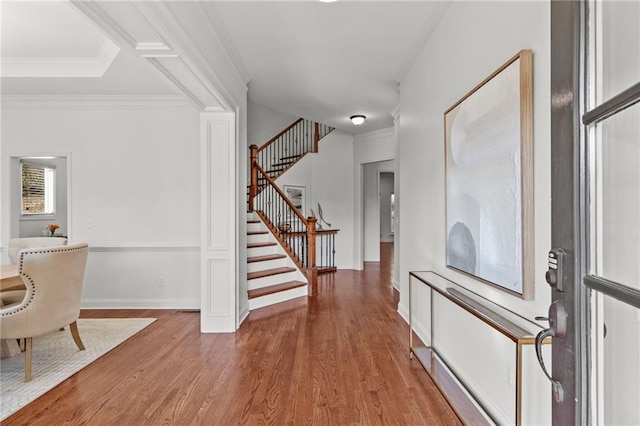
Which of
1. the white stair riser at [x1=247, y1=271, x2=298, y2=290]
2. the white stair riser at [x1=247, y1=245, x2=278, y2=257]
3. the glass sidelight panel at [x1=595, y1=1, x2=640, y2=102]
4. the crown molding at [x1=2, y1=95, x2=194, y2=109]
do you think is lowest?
the white stair riser at [x1=247, y1=271, x2=298, y2=290]

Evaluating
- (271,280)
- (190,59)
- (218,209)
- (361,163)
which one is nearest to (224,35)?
(190,59)

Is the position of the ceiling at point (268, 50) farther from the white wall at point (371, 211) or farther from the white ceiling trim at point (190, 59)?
the white wall at point (371, 211)

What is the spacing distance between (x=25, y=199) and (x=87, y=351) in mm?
4896

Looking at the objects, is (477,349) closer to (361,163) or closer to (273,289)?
(273,289)

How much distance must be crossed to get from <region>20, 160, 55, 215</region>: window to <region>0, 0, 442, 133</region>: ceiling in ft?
8.98

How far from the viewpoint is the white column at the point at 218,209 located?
3660 mm

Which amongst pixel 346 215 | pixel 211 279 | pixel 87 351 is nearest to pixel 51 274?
pixel 87 351

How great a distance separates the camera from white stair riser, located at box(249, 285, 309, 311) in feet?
14.6

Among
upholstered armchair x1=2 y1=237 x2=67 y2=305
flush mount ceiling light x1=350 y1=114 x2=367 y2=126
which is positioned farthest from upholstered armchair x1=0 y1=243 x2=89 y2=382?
flush mount ceiling light x1=350 y1=114 x2=367 y2=126

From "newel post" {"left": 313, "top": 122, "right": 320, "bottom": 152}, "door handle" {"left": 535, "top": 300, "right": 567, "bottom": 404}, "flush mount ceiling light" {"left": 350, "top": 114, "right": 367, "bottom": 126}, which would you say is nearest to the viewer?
"door handle" {"left": 535, "top": 300, "right": 567, "bottom": 404}

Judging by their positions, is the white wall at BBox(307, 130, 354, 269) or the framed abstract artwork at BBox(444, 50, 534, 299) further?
the white wall at BBox(307, 130, 354, 269)

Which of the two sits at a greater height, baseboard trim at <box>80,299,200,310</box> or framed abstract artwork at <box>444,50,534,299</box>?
framed abstract artwork at <box>444,50,534,299</box>

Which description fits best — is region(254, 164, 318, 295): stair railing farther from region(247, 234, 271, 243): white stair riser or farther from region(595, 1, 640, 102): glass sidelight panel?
region(595, 1, 640, 102): glass sidelight panel

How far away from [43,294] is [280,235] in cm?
349
